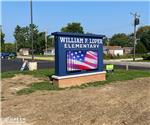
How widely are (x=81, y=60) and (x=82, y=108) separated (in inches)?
249

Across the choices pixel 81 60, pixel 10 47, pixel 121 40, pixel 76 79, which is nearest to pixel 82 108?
pixel 76 79

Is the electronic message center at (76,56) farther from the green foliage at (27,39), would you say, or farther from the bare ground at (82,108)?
the green foliage at (27,39)


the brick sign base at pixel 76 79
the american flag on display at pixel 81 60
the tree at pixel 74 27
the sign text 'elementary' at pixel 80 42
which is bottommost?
the brick sign base at pixel 76 79

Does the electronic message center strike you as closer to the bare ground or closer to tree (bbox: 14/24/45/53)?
the bare ground

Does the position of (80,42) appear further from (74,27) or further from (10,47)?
(10,47)

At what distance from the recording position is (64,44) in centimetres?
1451

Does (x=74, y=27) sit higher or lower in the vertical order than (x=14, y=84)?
higher

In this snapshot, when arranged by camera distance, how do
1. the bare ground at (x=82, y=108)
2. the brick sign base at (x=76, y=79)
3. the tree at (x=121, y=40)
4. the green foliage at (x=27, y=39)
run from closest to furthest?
the bare ground at (x=82, y=108) → the brick sign base at (x=76, y=79) → the green foliage at (x=27, y=39) → the tree at (x=121, y=40)

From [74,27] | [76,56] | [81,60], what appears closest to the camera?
[76,56]

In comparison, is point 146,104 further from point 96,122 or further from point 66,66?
point 66,66

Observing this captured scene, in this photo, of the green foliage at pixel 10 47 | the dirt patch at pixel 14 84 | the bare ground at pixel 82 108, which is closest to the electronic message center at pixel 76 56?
the dirt patch at pixel 14 84

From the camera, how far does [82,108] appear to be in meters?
9.12

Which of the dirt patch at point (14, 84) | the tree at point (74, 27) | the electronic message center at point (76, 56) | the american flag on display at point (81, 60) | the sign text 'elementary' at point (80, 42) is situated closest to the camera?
the dirt patch at point (14, 84)

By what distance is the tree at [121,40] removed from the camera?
146875 millimetres
